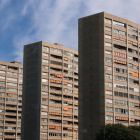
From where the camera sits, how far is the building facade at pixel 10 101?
502 ft

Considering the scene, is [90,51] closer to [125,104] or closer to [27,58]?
[125,104]

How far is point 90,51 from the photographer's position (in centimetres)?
10356

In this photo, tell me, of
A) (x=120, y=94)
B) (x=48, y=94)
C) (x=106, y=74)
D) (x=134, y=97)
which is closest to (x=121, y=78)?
(x=120, y=94)

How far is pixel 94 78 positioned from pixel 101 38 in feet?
40.9

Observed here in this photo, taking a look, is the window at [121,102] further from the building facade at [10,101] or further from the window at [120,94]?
the building facade at [10,101]

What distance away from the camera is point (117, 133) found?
87.1 meters

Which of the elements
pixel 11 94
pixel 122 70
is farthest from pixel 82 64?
pixel 11 94

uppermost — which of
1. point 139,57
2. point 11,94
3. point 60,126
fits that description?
point 139,57

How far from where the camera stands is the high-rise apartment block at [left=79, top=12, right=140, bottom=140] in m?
98.5

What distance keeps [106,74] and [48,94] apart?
37.4 meters

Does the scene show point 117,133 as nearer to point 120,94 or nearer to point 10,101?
point 120,94

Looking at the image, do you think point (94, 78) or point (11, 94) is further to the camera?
point (11, 94)

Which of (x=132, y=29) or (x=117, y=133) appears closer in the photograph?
(x=117, y=133)

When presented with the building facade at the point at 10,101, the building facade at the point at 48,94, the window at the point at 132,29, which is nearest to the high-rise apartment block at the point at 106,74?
the window at the point at 132,29
